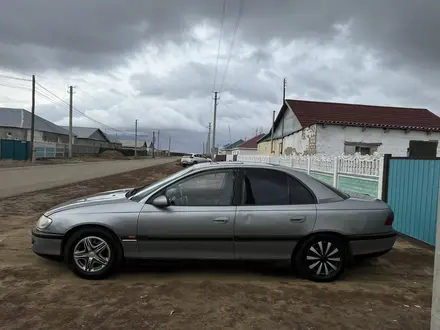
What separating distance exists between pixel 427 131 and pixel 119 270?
2220cm

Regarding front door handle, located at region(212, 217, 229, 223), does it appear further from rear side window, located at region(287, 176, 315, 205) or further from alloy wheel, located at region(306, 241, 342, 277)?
alloy wheel, located at region(306, 241, 342, 277)

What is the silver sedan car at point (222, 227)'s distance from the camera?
15.4ft

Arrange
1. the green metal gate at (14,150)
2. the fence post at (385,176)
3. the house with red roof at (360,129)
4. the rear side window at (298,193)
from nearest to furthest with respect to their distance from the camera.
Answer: the rear side window at (298,193) < the fence post at (385,176) < the house with red roof at (360,129) < the green metal gate at (14,150)

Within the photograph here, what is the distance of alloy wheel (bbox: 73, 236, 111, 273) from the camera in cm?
470

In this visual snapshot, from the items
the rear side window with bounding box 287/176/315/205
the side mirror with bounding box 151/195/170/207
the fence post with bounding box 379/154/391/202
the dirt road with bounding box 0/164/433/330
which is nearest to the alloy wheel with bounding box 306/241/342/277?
the dirt road with bounding box 0/164/433/330

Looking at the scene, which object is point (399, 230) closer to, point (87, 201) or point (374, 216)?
point (374, 216)

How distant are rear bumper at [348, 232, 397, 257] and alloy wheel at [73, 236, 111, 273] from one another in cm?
300

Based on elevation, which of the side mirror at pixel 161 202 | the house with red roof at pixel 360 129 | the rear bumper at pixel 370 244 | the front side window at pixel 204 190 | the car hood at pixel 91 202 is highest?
the house with red roof at pixel 360 129

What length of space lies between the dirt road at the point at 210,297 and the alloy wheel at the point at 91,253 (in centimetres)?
20

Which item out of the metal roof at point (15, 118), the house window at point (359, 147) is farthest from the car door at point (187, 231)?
the metal roof at point (15, 118)

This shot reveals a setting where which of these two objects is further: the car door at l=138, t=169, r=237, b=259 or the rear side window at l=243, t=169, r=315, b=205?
the rear side window at l=243, t=169, r=315, b=205

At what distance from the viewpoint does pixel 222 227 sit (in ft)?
15.5

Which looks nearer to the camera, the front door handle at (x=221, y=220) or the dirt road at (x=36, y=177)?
the front door handle at (x=221, y=220)

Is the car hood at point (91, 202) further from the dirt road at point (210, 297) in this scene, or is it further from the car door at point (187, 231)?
the dirt road at point (210, 297)
